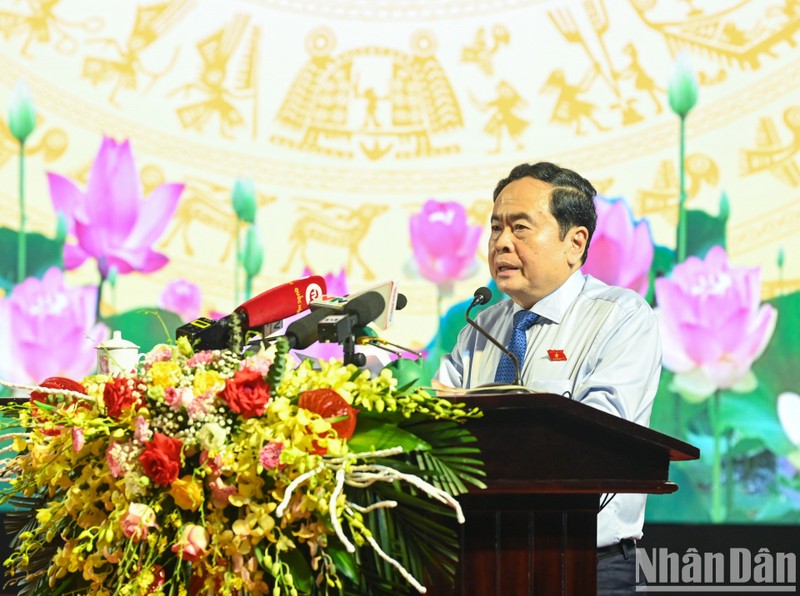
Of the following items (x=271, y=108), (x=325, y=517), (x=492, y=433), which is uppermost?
(x=271, y=108)

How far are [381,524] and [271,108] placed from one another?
290 centimetres

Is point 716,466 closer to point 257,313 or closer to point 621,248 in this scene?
point 621,248

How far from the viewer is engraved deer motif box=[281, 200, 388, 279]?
157 inches

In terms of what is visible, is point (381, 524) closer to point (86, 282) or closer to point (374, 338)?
point (374, 338)

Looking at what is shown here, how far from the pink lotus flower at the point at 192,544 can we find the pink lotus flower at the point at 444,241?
8.65 feet

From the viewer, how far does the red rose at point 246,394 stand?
1.34 metres

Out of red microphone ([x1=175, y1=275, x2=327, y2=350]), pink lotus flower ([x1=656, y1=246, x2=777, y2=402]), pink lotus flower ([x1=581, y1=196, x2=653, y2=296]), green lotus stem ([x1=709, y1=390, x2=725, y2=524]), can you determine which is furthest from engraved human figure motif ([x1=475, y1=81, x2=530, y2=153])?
red microphone ([x1=175, y1=275, x2=327, y2=350])

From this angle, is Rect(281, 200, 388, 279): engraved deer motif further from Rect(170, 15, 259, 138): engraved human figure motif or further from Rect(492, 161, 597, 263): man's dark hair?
Rect(492, 161, 597, 263): man's dark hair

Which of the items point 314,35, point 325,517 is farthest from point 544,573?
point 314,35

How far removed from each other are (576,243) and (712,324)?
1.56 m

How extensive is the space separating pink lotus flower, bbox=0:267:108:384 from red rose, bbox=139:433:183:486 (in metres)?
2.76

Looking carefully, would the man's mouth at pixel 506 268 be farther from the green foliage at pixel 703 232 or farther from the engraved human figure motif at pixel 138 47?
the engraved human figure motif at pixel 138 47

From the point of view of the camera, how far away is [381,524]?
1.36 metres

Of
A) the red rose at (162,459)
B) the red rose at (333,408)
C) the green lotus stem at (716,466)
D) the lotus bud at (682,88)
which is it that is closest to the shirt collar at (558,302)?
the red rose at (333,408)
